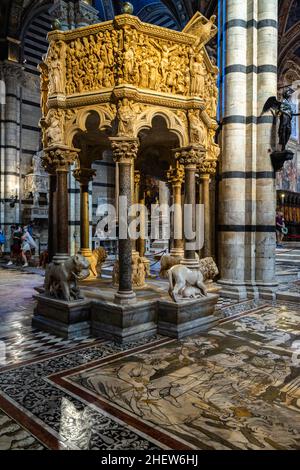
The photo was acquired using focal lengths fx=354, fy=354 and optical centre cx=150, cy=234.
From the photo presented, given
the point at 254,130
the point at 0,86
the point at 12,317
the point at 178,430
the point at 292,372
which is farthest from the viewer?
the point at 0,86

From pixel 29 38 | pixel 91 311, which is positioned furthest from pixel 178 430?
pixel 29 38

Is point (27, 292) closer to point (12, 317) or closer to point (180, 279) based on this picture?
point (12, 317)

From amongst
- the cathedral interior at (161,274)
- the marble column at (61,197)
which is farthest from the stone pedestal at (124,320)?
the marble column at (61,197)

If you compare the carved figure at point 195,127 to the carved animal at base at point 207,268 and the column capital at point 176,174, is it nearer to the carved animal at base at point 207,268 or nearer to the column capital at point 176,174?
the column capital at point 176,174

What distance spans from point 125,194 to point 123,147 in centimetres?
68

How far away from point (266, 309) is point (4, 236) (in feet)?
46.1

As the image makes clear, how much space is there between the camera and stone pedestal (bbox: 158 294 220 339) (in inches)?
202

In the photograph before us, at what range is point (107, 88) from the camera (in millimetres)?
5219

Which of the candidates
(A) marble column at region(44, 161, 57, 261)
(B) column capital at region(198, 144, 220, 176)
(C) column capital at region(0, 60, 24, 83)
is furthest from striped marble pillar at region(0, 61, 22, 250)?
(B) column capital at region(198, 144, 220, 176)

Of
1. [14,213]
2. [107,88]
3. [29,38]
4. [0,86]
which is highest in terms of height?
[29,38]

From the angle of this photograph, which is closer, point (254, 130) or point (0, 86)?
point (254, 130)

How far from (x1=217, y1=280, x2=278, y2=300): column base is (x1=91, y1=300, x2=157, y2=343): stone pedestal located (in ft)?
10.3

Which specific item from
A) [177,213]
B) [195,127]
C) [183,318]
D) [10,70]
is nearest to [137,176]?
[177,213]
